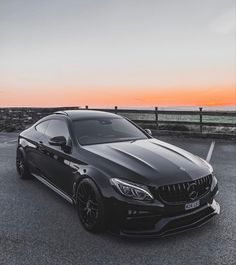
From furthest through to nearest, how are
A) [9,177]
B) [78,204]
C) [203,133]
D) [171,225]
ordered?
[203,133], [9,177], [78,204], [171,225]

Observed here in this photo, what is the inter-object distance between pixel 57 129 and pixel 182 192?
9.03ft

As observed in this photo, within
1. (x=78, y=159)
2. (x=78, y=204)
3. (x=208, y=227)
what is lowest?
(x=208, y=227)

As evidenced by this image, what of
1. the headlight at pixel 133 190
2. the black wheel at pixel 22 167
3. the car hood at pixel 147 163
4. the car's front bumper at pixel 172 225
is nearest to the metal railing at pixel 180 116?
the black wheel at pixel 22 167

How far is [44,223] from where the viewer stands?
202 inches

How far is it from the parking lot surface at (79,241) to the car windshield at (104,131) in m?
1.17

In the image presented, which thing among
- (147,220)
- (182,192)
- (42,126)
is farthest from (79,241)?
(42,126)

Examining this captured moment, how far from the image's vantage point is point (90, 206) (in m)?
4.73

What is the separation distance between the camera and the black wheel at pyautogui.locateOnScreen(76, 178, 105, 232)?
4.49 meters

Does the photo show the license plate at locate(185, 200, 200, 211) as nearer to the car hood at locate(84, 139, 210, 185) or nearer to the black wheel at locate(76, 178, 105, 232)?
the car hood at locate(84, 139, 210, 185)

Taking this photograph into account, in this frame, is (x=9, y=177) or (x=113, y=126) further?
(x=9, y=177)

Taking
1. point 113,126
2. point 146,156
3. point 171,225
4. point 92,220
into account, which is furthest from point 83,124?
point 171,225

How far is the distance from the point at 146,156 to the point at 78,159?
980 millimetres

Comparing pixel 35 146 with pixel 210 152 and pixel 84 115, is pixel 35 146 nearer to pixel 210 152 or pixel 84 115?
pixel 84 115

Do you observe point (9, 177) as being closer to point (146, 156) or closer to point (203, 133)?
point (146, 156)
